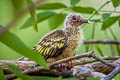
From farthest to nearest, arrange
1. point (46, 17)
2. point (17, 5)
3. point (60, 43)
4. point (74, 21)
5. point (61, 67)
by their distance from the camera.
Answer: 1. point (74, 21)
2. point (60, 43)
3. point (46, 17)
4. point (61, 67)
5. point (17, 5)

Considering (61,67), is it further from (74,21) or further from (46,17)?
(74,21)

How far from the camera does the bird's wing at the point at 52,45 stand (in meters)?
2.52

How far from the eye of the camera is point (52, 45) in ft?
8.61

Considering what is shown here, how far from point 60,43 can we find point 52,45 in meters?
0.07

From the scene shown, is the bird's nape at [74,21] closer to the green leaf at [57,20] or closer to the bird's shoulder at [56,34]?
the bird's shoulder at [56,34]

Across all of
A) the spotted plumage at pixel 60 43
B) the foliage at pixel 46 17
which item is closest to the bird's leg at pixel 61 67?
the spotted plumage at pixel 60 43

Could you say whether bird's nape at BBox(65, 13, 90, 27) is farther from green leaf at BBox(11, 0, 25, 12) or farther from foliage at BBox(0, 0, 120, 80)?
green leaf at BBox(11, 0, 25, 12)

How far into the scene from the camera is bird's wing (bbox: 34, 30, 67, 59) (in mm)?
2518

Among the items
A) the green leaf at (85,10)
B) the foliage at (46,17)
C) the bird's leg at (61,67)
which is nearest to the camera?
the foliage at (46,17)

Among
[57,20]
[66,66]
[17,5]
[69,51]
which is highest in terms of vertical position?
[57,20]

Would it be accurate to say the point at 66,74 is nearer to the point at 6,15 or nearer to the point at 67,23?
the point at 67,23

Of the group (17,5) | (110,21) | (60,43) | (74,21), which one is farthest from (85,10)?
(17,5)

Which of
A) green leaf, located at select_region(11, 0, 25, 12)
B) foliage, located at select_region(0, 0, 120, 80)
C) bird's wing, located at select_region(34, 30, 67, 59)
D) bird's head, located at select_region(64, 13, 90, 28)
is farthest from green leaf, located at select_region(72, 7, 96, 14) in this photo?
green leaf, located at select_region(11, 0, 25, 12)

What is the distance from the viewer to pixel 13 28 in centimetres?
60
